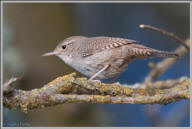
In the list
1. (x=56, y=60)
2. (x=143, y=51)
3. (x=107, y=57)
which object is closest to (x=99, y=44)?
(x=107, y=57)

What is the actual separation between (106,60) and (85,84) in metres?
1.13

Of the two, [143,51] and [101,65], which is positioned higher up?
[143,51]

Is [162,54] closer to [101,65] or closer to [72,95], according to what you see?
[101,65]

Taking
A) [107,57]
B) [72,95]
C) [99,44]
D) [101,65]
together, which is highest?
[99,44]

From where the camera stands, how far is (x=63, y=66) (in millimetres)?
5305

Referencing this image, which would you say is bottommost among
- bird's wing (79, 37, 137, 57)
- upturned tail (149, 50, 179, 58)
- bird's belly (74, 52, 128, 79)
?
bird's belly (74, 52, 128, 79)

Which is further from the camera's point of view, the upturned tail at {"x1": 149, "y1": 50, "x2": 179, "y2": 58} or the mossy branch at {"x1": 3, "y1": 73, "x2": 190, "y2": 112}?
the upturned tail at {"x1": 149, "y1": 50, "x2": 179, "y2": 58}

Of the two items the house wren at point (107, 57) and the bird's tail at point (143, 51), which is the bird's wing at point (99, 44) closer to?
the house wren at point (107, 57)

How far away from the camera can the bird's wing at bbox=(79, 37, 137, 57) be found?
403cm

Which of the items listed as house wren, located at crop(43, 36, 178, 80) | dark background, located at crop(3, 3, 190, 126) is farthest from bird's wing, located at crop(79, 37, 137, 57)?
dark background, located at crop(3, 3, 190, 126)

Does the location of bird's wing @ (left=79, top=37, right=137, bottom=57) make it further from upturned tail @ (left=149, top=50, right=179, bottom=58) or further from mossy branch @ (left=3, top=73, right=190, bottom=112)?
mossy branch @ (left=3, top=73, right=190, bottom=112)

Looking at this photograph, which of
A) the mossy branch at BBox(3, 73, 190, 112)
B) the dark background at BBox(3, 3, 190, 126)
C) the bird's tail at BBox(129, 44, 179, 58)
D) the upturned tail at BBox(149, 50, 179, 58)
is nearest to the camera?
the mossy branch at BBox(3, 73, 190, 112)

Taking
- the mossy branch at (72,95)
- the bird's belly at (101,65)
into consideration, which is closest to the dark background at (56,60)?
the bird's belly at (101,65)

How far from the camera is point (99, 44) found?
4.20 meters
